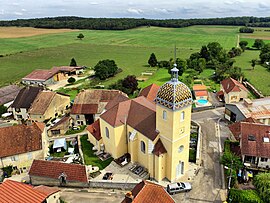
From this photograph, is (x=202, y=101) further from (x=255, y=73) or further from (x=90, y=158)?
(x=255, y=73)

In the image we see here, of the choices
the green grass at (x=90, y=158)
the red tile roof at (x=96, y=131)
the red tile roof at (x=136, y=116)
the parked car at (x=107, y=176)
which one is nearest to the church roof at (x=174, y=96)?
the red tile roof at (x=136, y=116)

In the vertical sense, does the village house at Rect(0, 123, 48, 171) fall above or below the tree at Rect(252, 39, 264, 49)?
below

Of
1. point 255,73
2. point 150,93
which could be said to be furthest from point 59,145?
point 255,73

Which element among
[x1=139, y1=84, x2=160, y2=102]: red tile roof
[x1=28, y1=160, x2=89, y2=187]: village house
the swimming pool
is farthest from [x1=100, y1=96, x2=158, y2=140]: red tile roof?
the swimming pool

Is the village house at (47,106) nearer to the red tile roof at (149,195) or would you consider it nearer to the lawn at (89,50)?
the lawn at (89,50)

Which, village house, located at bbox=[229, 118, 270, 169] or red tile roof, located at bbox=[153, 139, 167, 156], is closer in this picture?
red tile roof, located at bbox=[153, 139, 167, 156]

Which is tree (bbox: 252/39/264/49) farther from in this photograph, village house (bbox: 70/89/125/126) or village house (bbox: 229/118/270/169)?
village house (bbox: 229/118/270/169)

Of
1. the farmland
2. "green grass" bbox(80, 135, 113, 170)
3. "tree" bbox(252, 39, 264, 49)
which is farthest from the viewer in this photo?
"tree" bbox(252, 39, 264, 49)
